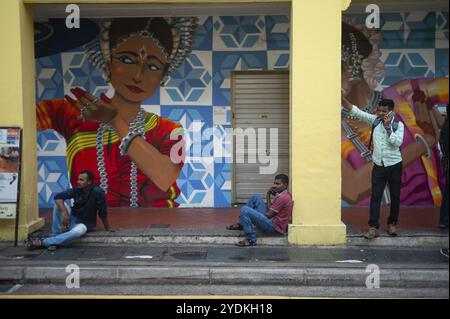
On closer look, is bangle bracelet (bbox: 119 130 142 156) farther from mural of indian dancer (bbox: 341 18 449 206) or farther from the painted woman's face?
mural of indian dancer (bbox: 341 18 449 206)

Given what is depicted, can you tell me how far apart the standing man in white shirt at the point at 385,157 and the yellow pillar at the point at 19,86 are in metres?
4.87

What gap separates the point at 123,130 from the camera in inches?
413

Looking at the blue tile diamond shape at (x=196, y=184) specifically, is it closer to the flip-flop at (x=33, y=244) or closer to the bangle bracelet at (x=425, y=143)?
the flip-flop at (x=33, y=244)

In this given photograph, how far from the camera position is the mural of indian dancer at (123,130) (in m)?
10.4

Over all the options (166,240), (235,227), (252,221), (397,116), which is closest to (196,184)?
(235,227)

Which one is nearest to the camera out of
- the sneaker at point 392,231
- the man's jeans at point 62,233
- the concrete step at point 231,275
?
the concrete step at point 231,275

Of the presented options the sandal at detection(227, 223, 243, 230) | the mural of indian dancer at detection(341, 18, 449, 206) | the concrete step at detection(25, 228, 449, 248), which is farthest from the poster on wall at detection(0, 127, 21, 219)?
the mural of indian dancer at detection(341, 18, 449, 206)

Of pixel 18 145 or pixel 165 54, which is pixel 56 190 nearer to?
pixel 18 145

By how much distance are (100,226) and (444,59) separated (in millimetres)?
7182

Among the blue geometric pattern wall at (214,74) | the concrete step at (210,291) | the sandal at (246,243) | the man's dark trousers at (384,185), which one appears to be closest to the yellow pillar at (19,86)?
the concrete step at (210,291)

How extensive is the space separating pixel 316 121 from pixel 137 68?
4116 mm

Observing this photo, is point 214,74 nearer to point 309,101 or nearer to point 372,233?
point 309,101

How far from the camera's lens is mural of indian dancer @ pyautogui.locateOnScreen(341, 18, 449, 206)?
405 inches

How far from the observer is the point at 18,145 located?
798cm
